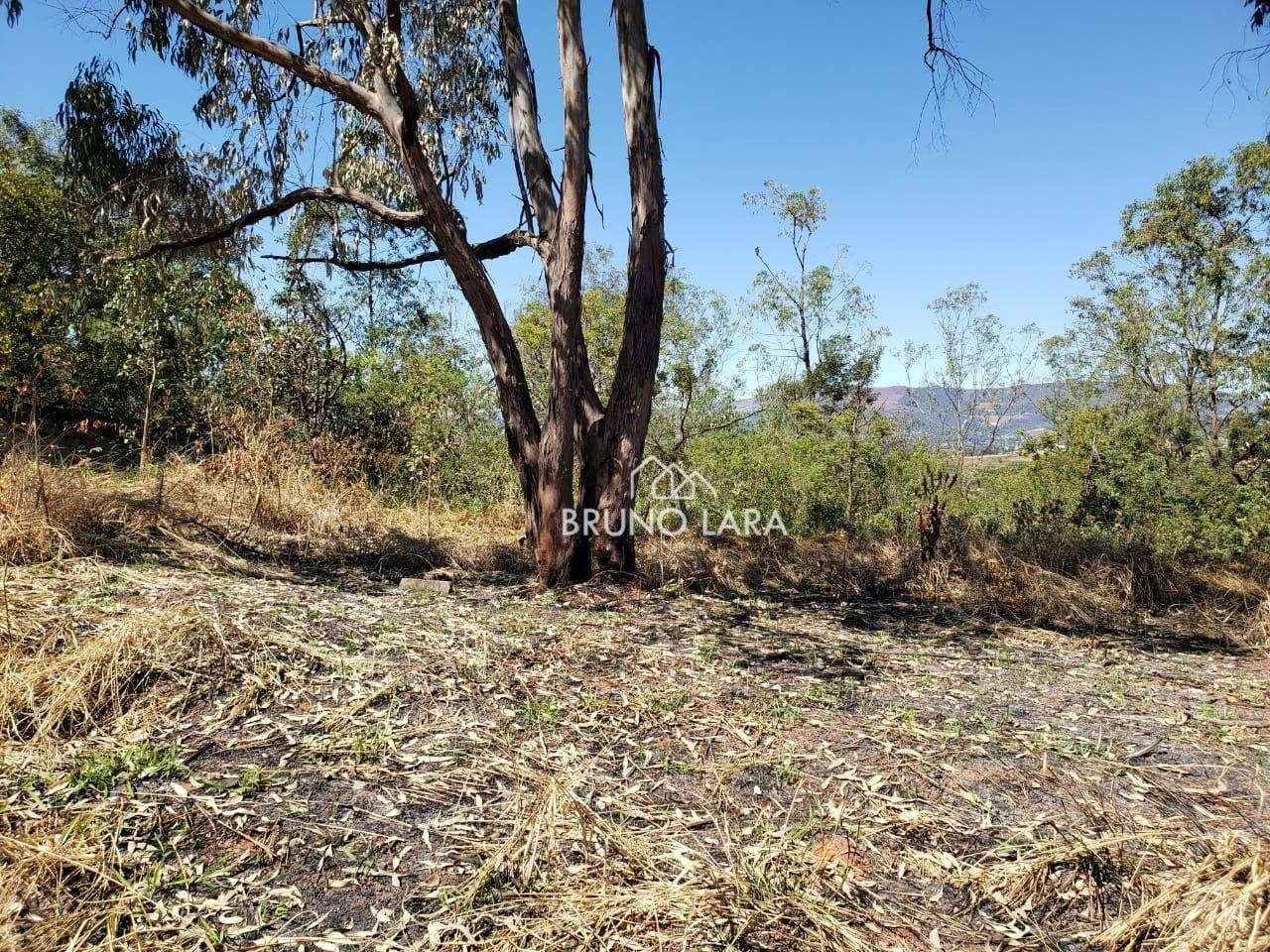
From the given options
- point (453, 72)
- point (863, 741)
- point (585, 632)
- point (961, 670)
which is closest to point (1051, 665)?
point (961, 670)

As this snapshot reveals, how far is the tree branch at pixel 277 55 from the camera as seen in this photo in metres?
4.21

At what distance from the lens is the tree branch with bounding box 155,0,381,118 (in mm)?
4211

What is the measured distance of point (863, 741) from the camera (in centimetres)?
262

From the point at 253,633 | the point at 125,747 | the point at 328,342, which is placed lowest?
the point at 125,747

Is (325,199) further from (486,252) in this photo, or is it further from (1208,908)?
(1208,908)

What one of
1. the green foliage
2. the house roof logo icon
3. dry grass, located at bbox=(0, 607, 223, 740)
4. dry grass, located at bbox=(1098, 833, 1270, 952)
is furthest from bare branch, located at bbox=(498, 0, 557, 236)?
the green foliage

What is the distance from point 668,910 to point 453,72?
6337mm

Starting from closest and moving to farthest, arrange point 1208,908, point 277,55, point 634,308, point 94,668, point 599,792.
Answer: point 1208,908, point 599,792, point 94,668, point 277,55, point 634,308

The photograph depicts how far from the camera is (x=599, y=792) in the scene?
2285 mm

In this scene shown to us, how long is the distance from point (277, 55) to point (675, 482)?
439 cm

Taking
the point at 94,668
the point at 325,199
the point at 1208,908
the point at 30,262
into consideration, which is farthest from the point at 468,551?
the point at 30,262

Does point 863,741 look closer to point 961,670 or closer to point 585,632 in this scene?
point 961,670

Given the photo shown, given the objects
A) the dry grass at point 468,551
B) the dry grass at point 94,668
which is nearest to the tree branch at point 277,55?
the dry grass at point 468,551

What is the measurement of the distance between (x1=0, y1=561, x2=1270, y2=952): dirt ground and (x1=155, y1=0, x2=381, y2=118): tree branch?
308 centimetres
